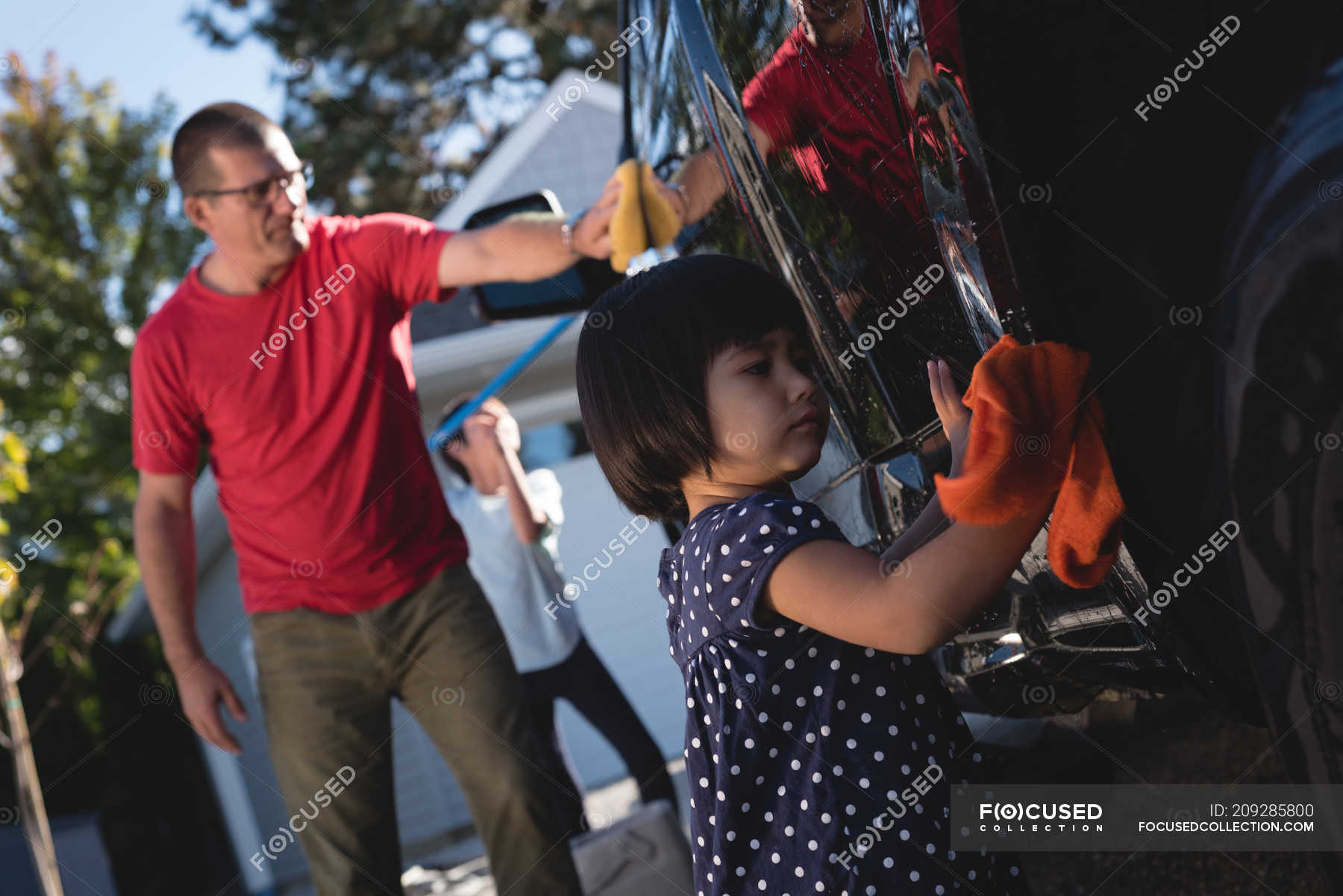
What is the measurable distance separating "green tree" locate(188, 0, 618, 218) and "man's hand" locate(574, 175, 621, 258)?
47.7 feet

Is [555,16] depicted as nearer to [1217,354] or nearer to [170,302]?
[170,302]

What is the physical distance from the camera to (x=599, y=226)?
2.32m

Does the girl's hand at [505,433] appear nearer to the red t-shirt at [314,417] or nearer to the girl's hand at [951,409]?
the red t-shirt at [314,417]

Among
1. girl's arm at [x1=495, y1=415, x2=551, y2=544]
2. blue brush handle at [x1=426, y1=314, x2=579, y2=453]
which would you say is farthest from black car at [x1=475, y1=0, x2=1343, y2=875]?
girl's arm at [x1=495, y1=415, x2=551, y2=544]

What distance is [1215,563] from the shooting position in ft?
3.80

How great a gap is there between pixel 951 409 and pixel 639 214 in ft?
3.69

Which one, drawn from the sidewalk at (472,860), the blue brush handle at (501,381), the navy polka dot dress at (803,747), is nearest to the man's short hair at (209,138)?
the blue brush handle at (501,381)

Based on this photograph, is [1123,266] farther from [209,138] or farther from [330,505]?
[209,138]

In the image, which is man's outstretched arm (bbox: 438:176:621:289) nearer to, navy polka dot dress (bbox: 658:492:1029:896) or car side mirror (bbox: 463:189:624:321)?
car side mirror (bbox: 463:189:624:321)

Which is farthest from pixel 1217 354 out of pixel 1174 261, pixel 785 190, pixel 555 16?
pixel 555 16

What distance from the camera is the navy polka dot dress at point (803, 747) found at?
1285 millimetres

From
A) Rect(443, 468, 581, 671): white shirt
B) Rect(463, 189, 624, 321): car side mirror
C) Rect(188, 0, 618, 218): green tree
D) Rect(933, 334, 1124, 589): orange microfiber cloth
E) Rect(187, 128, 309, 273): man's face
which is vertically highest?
Rect(188, 0, 618, 218): green tree

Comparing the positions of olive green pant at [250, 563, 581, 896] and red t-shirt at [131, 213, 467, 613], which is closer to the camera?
olive green pant at [250, 563, 581, 896]

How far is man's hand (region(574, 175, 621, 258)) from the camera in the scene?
226 centimetres
